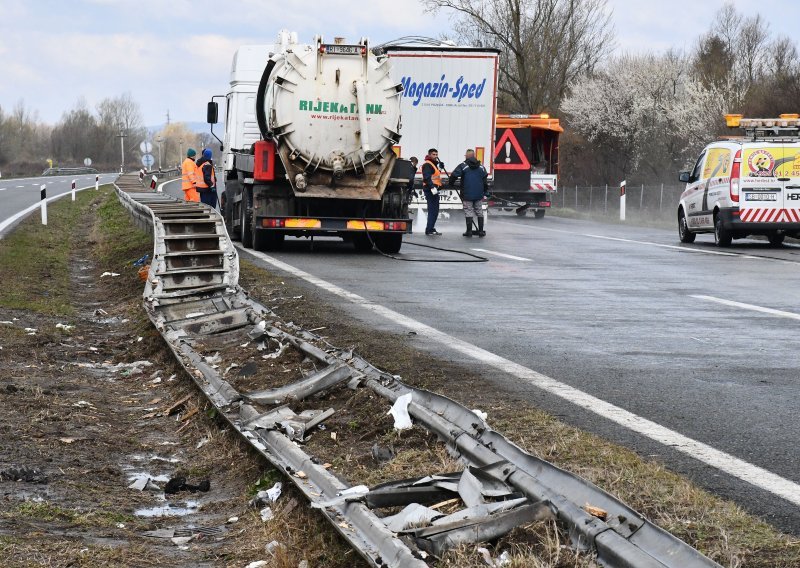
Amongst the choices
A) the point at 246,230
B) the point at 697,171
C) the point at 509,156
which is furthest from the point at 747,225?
the point at 509,156

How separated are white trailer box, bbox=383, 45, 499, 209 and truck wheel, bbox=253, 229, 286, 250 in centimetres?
768

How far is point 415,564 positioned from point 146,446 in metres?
3.56

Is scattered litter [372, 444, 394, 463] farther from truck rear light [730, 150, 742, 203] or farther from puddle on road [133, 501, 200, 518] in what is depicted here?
truck rear light [730, 150, 742, 203]

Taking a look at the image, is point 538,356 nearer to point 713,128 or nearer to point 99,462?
point 99,462

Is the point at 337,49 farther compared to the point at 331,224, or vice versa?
the point at 331,224

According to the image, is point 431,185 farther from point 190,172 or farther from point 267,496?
point 267,496

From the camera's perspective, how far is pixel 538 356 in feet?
27.7

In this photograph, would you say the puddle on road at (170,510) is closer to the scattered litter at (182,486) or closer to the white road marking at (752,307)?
the scattered litter at (182,486)

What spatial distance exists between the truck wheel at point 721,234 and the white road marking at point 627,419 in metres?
12.4

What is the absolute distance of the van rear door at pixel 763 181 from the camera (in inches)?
818

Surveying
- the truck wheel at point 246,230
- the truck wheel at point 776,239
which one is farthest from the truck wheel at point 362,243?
the truck wheel at point 776,239

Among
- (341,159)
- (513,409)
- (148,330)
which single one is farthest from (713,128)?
(513,409)

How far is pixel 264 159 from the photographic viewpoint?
1908 cm

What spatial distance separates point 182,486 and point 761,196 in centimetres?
1674
